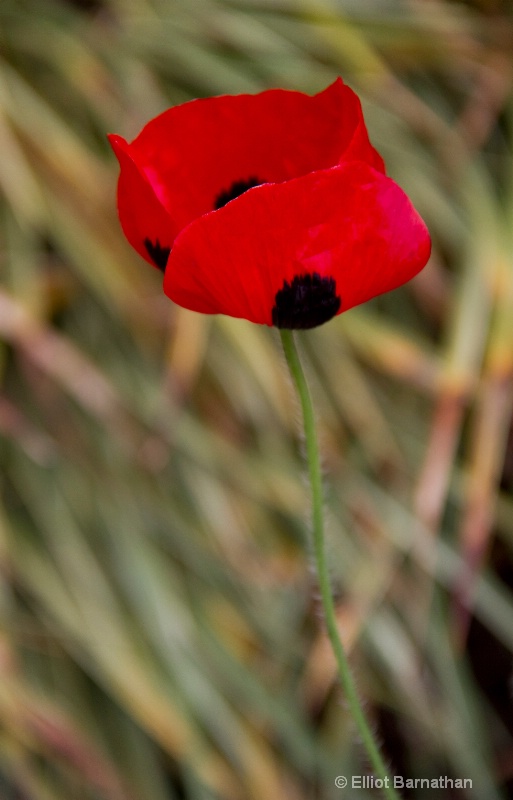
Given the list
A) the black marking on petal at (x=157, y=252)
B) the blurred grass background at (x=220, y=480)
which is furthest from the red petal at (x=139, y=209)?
the blurred grass background at (x=220, y=480)

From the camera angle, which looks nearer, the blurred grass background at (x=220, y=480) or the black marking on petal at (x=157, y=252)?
the black marking on petal at (x=157, y=252)

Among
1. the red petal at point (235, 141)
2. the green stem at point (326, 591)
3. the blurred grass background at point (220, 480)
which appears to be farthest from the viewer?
the blurred grass background at point (220, 480)

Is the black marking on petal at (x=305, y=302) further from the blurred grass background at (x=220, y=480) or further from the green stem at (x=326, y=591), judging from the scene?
the blurred grass background at (x=220, y=480)

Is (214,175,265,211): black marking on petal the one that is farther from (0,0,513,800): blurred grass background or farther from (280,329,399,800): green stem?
(0,0,513,800): blurred grass background

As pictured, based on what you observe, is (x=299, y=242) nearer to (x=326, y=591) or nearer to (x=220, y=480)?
(x=326, y=591)

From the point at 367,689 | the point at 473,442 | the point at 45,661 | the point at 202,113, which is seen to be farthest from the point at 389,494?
the point at 202,113

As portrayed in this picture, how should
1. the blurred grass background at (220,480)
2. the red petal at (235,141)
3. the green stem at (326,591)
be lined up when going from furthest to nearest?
the blurred grass background at (220,480)
the red petal at (235,141)
the green stem at (326,591)

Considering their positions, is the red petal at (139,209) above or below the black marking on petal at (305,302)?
above
